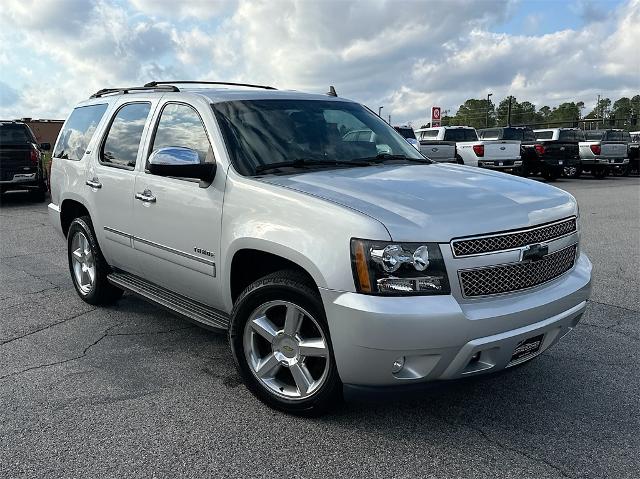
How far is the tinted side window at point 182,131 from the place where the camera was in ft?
12.8

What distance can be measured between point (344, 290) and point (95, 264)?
10.4 ft

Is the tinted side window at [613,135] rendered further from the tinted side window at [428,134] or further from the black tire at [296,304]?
the black tire at [296,304]

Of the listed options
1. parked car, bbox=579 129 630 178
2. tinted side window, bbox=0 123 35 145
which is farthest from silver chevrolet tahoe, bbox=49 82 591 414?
parked car, bbox=579 129 630 178

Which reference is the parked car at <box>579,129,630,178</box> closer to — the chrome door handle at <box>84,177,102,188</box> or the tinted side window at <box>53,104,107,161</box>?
the tinted side window at <box>53,104,107,161</box>

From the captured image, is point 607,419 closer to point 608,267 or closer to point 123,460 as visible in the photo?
point 123,460

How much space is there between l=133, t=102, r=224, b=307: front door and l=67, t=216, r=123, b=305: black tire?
82 cm

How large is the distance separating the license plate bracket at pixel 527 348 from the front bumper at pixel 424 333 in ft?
0.12

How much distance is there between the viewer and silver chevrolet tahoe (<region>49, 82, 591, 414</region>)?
278cm

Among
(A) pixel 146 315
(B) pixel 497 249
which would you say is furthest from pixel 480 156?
(B) pixel 497 249

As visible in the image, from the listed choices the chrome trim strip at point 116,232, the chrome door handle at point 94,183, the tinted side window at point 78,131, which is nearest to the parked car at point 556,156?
the tinted side window at point 78,131

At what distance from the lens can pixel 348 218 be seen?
2.86m

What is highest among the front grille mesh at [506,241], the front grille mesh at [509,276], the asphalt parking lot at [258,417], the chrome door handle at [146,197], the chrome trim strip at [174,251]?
the chrome door handle at [146,197]

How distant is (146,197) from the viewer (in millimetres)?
4238

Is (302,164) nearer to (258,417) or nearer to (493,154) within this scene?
(258,417)
